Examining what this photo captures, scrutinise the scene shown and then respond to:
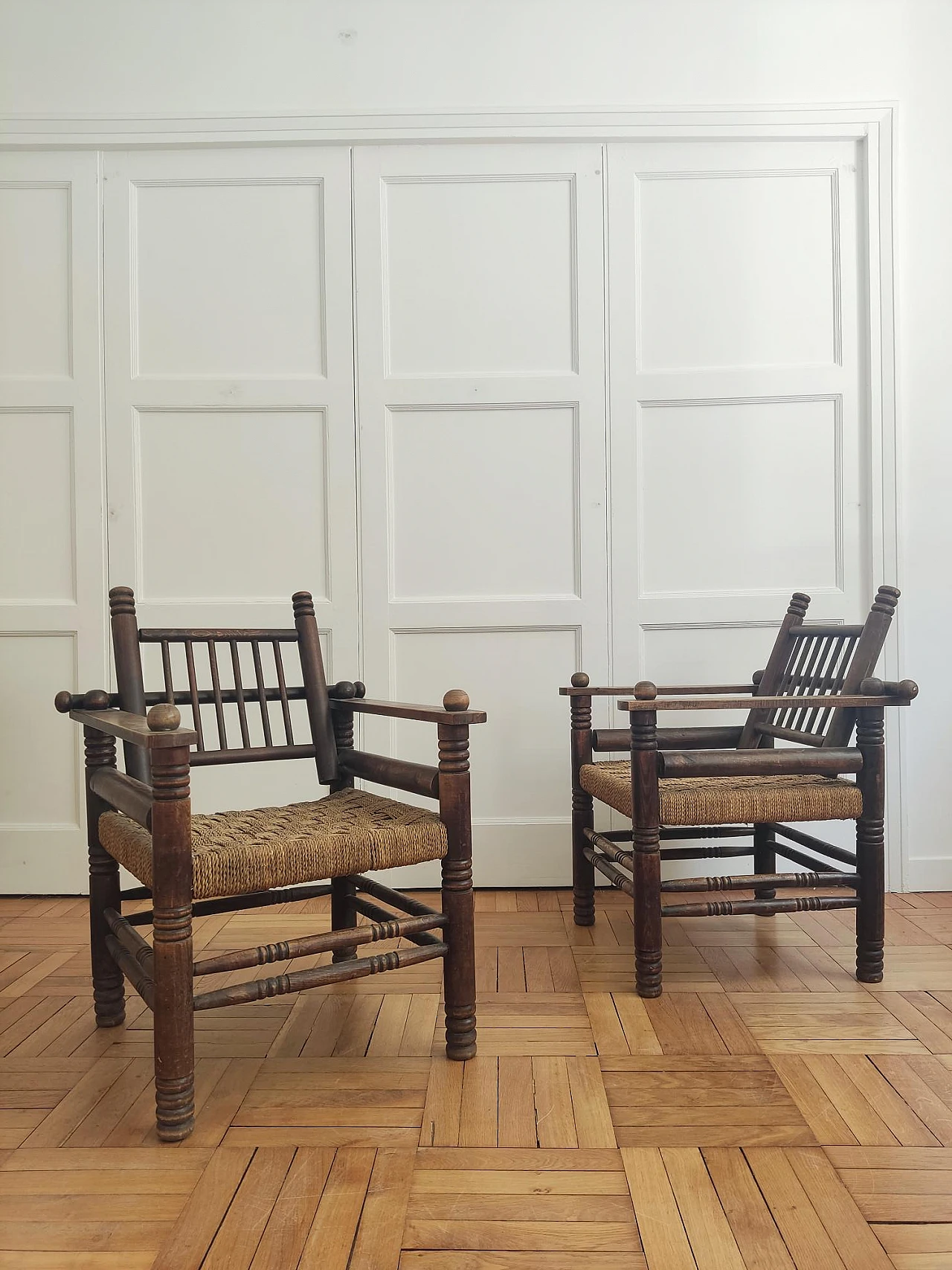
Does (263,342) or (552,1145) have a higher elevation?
(263,342)

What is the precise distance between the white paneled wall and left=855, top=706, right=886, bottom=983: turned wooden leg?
0.87 m

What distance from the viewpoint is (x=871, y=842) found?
7.56 feet

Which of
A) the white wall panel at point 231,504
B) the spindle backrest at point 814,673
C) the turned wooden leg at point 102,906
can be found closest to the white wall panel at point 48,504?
the white wall panel at point 231,504

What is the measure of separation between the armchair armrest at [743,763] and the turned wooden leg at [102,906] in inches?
50.0

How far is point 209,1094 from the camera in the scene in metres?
1.76

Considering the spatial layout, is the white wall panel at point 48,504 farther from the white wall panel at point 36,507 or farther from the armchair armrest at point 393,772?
the armchair armrest at point 393,772

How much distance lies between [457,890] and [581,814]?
0.95 metres

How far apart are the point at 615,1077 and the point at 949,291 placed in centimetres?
274

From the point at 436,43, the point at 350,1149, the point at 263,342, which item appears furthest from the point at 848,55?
the point at 350,1149

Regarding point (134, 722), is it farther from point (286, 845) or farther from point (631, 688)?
point (631, 688)

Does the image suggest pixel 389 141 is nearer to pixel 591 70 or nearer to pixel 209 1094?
pixel 591 70

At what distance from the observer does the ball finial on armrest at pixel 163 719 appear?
1576 mm

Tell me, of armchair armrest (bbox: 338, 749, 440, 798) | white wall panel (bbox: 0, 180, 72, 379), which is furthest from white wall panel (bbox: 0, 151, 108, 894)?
armchair armrest (bbox: 338, 749, 440, 798)

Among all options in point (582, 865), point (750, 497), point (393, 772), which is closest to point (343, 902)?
point (393, 772)
